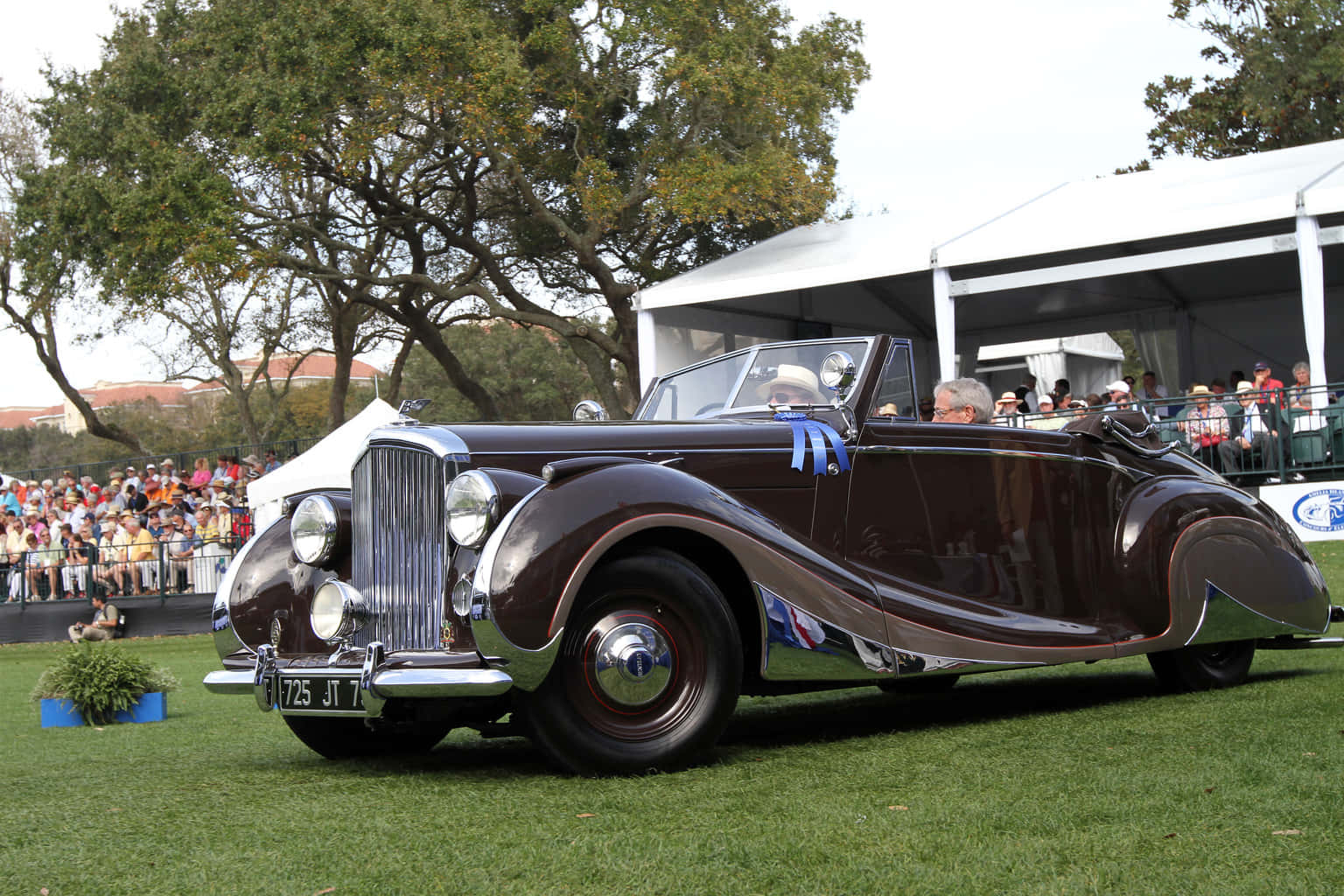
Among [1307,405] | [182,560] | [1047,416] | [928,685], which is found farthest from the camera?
[182,560]

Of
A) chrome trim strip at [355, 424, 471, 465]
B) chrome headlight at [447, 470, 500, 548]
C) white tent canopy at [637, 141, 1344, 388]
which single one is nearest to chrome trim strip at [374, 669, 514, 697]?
chrome headlight at [447, 470, 500, 548]

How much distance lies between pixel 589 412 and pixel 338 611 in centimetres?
170

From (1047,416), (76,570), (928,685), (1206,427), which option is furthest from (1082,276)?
(76,570)

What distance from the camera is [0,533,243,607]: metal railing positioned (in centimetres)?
1864

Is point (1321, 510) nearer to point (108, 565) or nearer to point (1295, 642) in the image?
point (1295, 642)

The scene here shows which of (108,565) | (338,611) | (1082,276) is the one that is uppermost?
(1082,276)

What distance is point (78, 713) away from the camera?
804cm

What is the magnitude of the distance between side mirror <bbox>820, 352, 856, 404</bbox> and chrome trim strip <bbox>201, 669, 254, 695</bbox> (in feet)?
8.70

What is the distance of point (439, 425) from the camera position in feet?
15.7

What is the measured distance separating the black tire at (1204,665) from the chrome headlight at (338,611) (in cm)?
403

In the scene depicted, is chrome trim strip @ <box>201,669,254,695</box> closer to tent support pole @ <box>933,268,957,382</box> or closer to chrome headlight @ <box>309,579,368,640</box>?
chrome headlight @ <box>309,579,368,640</box>

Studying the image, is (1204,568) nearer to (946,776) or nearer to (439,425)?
(946,776)

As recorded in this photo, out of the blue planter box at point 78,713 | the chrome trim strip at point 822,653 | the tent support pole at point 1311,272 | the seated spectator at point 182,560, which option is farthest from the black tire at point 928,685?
the seated spectator at point 182,560

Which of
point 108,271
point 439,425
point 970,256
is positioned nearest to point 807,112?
point 970,256
